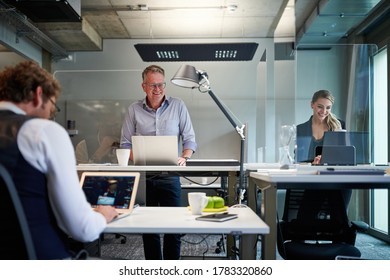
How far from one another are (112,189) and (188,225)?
0.41 m

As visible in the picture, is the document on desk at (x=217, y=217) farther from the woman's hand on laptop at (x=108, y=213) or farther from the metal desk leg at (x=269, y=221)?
the woman's hand on laptop at (x=108, y=213)

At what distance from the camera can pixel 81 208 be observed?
3.65ft

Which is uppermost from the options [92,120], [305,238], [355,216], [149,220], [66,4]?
[66,4]

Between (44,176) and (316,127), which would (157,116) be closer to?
(316,127)

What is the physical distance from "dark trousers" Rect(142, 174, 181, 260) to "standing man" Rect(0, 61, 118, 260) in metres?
1.31

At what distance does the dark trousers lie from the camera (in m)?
2.46

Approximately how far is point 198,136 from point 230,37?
5.13 feet

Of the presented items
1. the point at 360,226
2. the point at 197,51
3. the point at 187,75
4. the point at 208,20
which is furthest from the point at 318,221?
the point at 208,20

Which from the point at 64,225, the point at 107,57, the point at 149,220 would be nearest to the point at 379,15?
the point at 107,57

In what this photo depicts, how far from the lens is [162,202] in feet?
8.28

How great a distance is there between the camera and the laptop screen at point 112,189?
1521 millimetres

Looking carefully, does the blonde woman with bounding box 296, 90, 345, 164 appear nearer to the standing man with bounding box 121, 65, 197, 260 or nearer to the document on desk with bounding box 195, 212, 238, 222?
the standing man with bounding box 121, 65, 197, 260

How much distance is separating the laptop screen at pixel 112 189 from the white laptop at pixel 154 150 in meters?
0.78

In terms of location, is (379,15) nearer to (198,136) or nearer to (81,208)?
(198,136)
